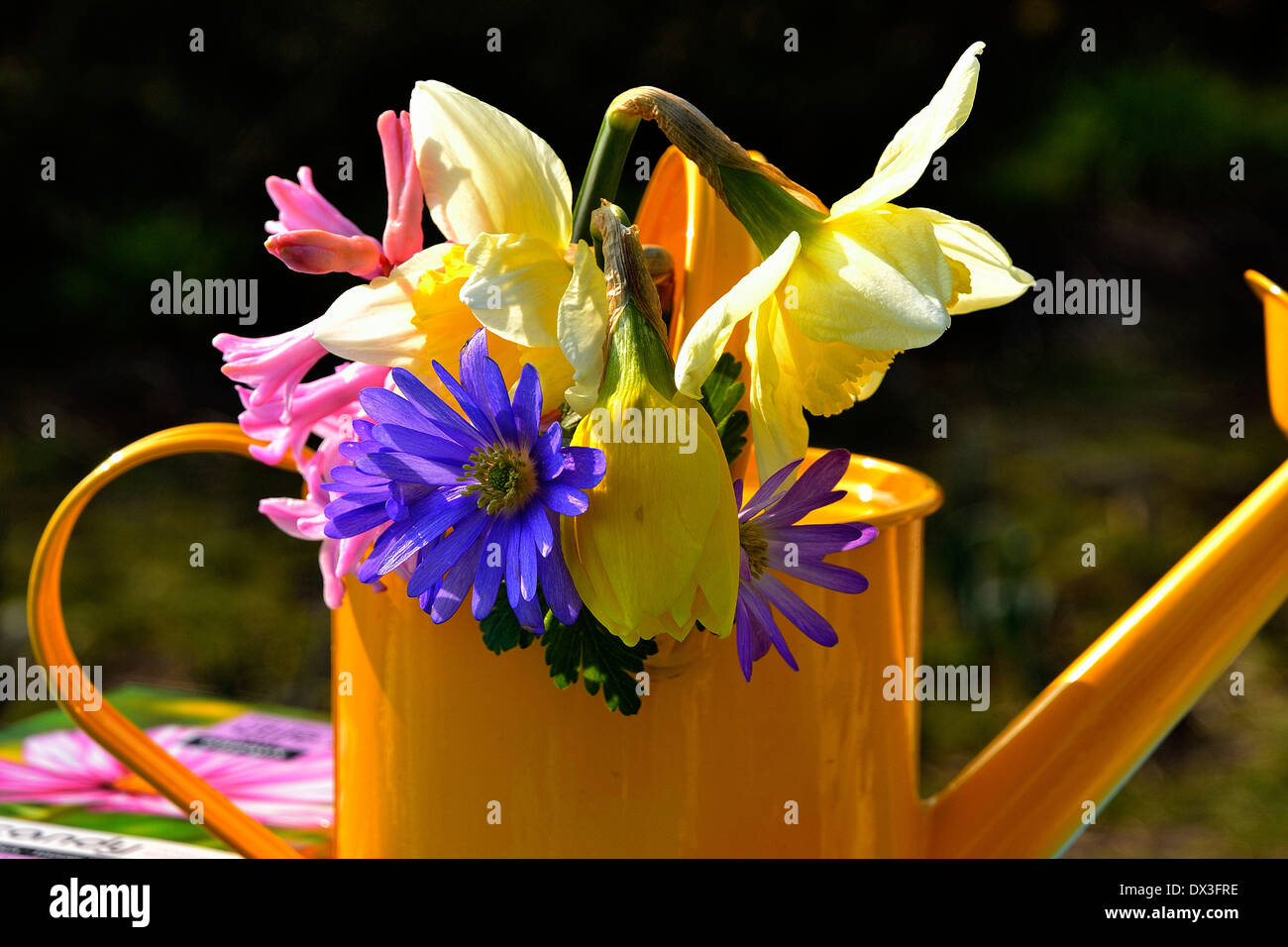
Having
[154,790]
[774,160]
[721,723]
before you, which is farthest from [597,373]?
[774,160]

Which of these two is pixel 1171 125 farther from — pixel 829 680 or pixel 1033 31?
pixel 829 680

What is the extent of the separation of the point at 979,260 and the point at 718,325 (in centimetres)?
8

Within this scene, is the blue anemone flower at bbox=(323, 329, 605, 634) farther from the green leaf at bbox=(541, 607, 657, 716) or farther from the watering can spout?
the watering can spout

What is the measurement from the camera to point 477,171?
13.0 inches

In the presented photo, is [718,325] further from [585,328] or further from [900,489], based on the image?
[900,489]

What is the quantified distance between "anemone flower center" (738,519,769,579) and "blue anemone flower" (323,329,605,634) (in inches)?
2.0

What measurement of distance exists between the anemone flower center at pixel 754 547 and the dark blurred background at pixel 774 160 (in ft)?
3.61

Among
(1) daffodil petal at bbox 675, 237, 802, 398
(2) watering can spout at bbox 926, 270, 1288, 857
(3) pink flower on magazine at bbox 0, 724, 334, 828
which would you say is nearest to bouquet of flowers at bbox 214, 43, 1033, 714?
(1) daffodil petal at bbox 675, 237, 802, 398

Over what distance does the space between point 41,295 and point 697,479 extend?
5.87ft

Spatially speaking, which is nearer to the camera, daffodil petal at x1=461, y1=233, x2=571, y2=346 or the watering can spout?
daffodil petal at x1=461, y1=233, x2=571, y2=346

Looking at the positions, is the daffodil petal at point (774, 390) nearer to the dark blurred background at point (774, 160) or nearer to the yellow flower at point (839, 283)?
the yellow flower at point (839, 283)

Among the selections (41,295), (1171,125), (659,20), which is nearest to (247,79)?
(41,295)

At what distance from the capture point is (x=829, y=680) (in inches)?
14.9

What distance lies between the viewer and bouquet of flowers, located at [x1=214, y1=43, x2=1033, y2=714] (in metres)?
0.29
